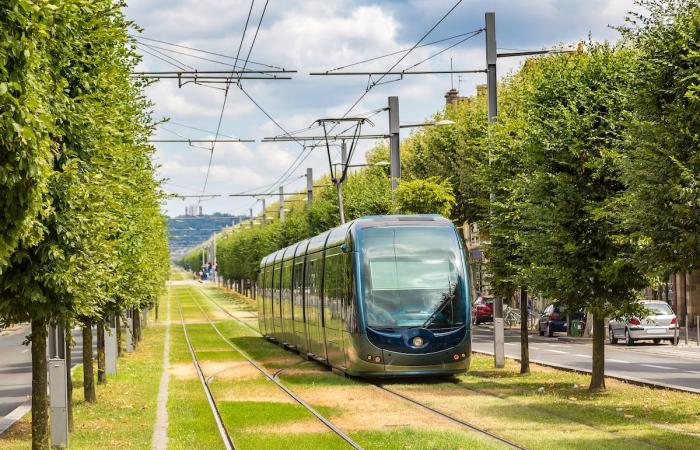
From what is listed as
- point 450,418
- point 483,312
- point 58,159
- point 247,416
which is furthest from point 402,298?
point 483,312

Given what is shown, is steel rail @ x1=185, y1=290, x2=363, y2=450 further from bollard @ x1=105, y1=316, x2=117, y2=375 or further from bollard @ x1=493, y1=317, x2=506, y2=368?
bollard @ x1=493, y1=317, x2=506, y2=368

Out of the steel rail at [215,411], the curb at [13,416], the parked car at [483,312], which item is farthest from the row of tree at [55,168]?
the parked car at [483,312]

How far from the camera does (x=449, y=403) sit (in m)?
19.9

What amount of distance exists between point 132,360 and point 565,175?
19.7 metres

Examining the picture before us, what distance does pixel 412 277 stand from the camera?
80.3ft

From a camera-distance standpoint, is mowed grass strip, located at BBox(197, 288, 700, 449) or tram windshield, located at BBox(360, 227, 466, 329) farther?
tram windshield, located at BBox(360, 227, 466, 329)

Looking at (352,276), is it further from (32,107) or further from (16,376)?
(32,107)

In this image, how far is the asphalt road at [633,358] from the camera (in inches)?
1017

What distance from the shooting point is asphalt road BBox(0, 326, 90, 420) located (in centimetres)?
2522

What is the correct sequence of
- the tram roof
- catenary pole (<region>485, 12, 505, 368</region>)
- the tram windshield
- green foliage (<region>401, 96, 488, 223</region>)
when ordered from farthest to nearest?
green foliage (<region>401, 96, 488, 223</region>) → catenary pole (<region>485, 12, 505, 368</region>) → the tram roof → the tram windshield

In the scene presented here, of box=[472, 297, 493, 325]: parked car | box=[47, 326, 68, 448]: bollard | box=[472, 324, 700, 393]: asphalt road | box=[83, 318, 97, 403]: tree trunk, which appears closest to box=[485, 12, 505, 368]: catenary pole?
box=[472, 324, 700, 393]: asphalt road

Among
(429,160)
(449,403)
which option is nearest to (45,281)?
(449,403)

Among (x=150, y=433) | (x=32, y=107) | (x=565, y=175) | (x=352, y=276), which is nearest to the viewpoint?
(x=32, y=107)

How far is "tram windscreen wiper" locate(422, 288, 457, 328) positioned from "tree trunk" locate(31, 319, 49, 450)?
35.6 ft
